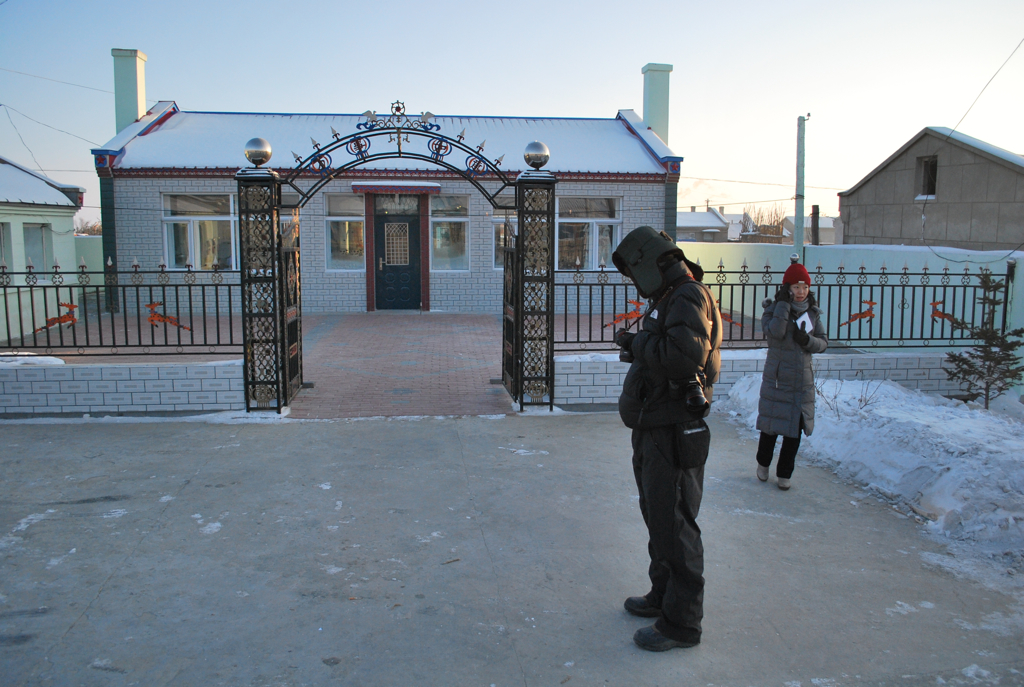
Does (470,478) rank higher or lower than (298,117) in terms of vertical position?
lower

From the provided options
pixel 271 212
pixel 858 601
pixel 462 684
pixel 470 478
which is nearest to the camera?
pixel 462 684

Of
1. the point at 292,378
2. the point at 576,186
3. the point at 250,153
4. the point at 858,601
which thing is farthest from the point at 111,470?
the point at 576,186

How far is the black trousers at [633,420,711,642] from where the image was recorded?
3.55 meters

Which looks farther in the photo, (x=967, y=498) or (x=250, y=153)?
(x=250, y=153)

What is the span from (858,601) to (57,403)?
7.58m

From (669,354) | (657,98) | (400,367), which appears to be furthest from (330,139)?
(669,354)

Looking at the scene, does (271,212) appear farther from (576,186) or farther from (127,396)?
(576,186)

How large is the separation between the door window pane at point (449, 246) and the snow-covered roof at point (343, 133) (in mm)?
1460

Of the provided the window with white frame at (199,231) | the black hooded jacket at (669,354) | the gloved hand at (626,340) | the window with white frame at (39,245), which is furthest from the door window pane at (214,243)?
the black hooded jacket at (669,354)

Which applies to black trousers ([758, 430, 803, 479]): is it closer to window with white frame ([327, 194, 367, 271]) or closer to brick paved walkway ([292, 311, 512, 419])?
brick paved walkway ([292, 311, 512, 419])

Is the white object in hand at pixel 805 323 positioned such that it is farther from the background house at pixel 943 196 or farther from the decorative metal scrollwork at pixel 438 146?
the background house at pixel 943 196

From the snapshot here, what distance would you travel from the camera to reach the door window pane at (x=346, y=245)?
17.8m

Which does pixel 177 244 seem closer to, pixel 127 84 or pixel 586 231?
pixel 127 84

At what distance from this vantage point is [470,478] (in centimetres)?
603
